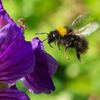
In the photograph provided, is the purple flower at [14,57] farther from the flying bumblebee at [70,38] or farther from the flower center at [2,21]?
the flying bumblebee at [70,38]

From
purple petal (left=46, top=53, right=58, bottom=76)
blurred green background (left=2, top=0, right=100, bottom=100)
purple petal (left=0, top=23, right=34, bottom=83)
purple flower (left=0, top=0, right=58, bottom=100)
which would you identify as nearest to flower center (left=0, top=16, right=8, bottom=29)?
purple flower (left=0, top=0, right=58, bottom=100)

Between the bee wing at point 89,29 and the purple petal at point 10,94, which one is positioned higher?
the bee wing at point 89,29

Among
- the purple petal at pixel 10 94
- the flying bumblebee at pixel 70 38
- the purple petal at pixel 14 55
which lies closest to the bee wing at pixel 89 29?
the flying bumblebee at pixel 70 38

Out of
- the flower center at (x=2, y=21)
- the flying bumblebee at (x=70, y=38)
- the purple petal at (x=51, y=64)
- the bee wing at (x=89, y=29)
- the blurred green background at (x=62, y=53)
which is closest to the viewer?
the flower center at (x=2, y=21)

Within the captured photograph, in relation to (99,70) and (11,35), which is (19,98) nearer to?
(11,35)

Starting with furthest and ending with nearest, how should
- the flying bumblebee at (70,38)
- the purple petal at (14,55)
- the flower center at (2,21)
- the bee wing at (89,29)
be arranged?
the flying bumblebee at (70,38)
the bee wing at (89,29)
the flower center at (2,21)
the purple petal at (14,55)

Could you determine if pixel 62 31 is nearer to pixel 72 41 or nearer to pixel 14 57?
pixel 72 41

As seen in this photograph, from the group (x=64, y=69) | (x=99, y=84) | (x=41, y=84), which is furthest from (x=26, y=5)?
(x=41, y=84)
